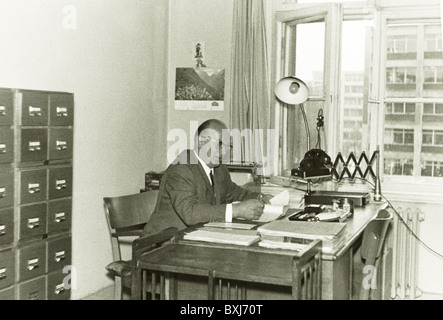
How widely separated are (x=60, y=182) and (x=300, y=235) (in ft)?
4.85

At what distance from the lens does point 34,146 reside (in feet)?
10.0

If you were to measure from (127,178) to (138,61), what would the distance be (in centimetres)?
97

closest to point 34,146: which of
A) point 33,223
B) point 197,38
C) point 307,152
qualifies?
point 33,223

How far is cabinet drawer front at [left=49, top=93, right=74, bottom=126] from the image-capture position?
3.17 metres

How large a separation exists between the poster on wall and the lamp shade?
86 centimetres

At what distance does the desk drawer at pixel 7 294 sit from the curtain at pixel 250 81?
233 centimetres

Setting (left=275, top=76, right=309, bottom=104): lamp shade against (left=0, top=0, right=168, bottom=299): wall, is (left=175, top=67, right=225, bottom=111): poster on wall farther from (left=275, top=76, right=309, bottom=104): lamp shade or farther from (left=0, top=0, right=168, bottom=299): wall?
(left=275, top=76, right=309, bottom=104): lamp shade

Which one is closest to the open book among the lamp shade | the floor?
the lamp shade

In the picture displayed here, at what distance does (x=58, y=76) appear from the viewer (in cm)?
369

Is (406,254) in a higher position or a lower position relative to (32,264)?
lower

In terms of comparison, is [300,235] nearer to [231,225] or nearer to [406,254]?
[231,225]

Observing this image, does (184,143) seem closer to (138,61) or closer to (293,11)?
(138,61)

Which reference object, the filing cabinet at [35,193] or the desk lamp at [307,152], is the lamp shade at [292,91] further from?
the filing cabinet at [35,193]

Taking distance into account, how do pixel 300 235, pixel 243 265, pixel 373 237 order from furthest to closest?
pixel 373 237
pixel 300 235
pixel 243 265
